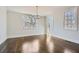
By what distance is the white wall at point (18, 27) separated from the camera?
227cm

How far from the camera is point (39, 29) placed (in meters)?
2.31

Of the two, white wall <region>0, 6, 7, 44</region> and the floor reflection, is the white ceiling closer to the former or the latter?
white wall <region>0, 6, 7, 44</region>

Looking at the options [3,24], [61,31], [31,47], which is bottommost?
[31,47]

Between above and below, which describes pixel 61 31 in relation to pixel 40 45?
above

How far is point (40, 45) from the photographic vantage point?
2.29 meters

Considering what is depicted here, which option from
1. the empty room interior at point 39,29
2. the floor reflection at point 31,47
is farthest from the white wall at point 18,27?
the floor reflection at point 31,47

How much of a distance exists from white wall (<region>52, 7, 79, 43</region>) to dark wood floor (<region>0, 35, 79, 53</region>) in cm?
7

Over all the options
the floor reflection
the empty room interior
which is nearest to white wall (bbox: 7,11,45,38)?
the empty room interior

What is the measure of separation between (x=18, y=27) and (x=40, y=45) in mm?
498

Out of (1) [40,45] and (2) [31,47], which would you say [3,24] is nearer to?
(2) [31,47]

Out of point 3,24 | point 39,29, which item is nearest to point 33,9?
point 39,29

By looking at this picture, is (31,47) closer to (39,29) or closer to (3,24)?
(39,29)

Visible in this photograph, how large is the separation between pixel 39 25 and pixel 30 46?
400mm

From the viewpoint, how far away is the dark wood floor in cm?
227
